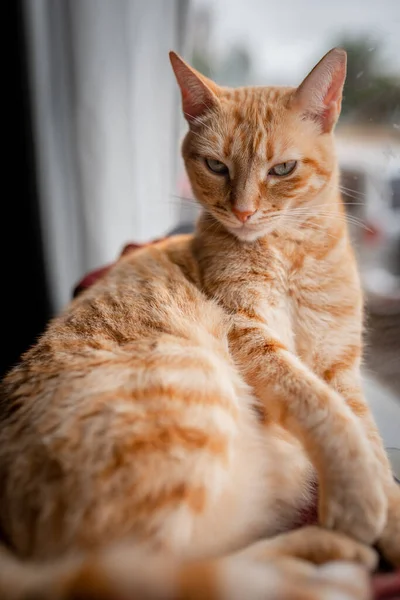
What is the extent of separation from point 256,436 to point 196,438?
0.23 meters

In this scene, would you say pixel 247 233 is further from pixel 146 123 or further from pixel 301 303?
pixel 146 123

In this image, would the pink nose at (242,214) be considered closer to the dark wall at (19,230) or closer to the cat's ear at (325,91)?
the cat's ear at (325,91)

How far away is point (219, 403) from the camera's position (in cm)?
99

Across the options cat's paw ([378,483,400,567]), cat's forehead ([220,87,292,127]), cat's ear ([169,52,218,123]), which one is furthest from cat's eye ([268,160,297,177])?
cat's paw ([378,483,400,567])

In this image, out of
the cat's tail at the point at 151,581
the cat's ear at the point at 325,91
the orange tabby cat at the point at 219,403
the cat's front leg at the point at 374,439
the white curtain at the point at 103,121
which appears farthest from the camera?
the white curtain at the point at 103,121

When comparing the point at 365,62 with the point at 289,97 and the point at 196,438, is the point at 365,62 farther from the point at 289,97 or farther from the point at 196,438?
the point at 196,438

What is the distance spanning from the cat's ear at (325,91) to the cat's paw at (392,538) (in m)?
0.89

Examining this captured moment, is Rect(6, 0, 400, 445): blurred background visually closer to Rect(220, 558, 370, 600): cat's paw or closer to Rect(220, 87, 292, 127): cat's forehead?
Rect(220, 87, 292, 127): cat's forehead

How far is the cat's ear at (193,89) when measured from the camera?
4.06 ft

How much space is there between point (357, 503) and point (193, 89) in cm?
105

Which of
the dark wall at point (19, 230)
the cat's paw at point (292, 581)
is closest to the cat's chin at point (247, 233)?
the cat's paw at point (292, 581)

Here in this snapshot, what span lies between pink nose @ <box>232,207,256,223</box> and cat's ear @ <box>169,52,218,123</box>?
0.31m

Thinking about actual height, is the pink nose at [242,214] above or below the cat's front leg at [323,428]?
above

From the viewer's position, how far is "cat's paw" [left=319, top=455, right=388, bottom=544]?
0.89 m
